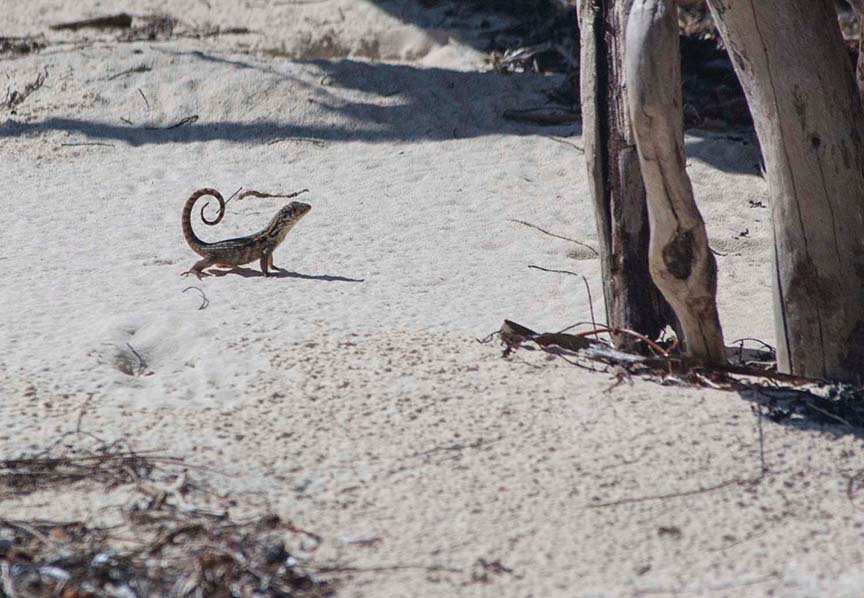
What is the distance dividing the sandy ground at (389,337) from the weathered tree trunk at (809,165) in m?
0.56

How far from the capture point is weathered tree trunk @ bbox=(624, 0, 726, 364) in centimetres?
481

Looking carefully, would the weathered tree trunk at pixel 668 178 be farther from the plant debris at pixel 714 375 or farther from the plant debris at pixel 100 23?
the plant debris at pixel 100 23

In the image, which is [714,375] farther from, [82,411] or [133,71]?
[133,71]

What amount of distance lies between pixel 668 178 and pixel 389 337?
4.80 ft

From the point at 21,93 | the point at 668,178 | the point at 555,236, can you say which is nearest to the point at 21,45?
the point at 21,93

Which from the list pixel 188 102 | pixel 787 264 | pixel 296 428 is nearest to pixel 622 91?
pixel 787 264

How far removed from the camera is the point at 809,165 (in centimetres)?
518

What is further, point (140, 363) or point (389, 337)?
point (389, 337)

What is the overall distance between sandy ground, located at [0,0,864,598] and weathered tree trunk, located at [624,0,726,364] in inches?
13.0

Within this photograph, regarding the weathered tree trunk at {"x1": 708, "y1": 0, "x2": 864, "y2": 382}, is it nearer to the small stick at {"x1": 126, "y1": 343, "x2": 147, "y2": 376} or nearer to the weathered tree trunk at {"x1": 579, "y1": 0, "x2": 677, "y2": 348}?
the weathered tree trunk at {"x1": 579, "y1": 0, "x2": 677, "y2": 348}

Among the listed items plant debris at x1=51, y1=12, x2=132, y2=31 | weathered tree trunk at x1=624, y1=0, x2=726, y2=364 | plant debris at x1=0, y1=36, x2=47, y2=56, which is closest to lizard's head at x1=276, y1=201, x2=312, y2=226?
weathered tree trunk at x1=624, y1=0, x2=726, y2=364

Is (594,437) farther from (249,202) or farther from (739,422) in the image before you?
(249,202)

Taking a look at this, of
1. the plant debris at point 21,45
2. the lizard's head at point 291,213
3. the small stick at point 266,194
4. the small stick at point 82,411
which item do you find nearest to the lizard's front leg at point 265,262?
the lizard's head at point 291,213

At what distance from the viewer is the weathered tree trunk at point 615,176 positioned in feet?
18.9
